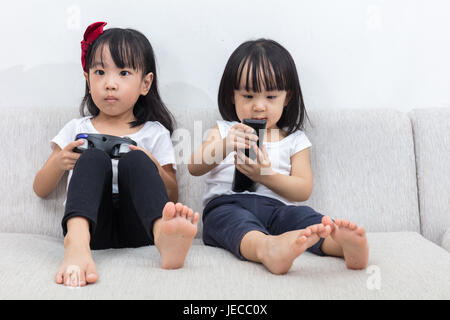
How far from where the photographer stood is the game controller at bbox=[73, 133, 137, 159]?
4.20 feet

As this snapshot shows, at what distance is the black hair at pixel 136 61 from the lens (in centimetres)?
141

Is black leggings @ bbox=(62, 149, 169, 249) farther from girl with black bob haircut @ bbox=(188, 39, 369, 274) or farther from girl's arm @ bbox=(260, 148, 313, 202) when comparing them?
girl's arm @ bbox=(260, 148, 313, 202)

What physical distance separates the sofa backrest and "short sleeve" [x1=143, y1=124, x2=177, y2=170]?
51mm

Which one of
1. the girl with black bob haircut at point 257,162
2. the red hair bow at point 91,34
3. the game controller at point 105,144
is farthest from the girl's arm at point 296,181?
the red hair bow at point 91,34

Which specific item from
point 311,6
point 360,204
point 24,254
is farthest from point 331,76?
point 24,254

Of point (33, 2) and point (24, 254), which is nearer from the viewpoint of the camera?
point (24, 254)

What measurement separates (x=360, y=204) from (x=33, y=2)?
1.20m

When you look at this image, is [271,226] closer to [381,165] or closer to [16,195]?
[381,165]

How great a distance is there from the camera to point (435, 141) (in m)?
1.49

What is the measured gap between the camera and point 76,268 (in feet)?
3.22

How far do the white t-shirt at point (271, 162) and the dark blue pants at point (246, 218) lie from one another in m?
0.05

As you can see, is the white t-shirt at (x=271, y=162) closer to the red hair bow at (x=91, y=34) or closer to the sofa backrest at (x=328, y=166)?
the sofa backrest at (x=328, y=166)

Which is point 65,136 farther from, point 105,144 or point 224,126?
point 224,126

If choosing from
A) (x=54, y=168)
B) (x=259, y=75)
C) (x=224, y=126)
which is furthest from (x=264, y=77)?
(x=54, y=168)
